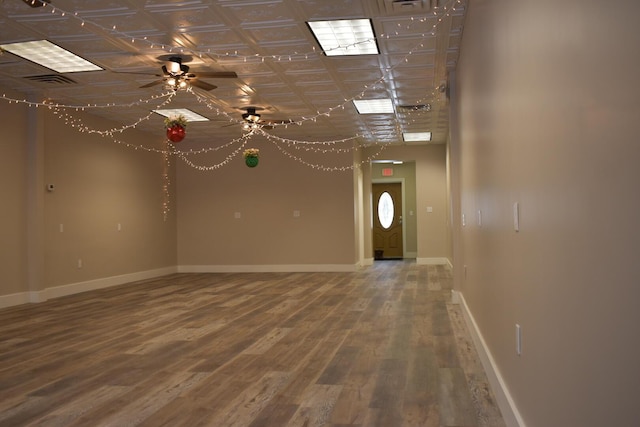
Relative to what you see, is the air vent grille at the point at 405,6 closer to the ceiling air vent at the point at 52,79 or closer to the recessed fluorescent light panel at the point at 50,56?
the recessed fluorescent light panel at the point at 50,56

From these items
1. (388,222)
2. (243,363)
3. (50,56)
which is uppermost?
(50,56)

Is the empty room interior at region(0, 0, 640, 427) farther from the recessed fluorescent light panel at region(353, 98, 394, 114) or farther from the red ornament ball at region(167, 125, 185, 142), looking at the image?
the red ornament ball at region(167, 125, 185, 142)

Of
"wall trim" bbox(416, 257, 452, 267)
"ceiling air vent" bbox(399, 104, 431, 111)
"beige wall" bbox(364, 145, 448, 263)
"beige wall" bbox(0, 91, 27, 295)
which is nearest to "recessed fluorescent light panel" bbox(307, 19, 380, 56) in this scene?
"ceiling air vent" bbox(399, 104, 431, 111)

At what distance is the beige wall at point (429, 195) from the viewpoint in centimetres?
1435

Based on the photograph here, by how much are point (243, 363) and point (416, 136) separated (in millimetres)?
9314

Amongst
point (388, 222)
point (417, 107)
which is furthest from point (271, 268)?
point (388, 222)

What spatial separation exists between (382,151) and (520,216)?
12003 mm

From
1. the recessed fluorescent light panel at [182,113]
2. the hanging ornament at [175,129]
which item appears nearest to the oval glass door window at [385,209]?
the recessed fluorescent light panel at [182,113]

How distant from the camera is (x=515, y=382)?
112 inches

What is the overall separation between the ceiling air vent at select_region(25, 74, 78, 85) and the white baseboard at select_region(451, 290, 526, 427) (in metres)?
5.65

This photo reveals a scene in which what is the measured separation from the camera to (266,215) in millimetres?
12891

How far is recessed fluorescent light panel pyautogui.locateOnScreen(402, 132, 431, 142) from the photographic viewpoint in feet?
41.0

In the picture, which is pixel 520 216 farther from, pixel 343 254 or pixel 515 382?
pixel 343 254

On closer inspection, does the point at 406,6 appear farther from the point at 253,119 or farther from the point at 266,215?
the point at 266,215
